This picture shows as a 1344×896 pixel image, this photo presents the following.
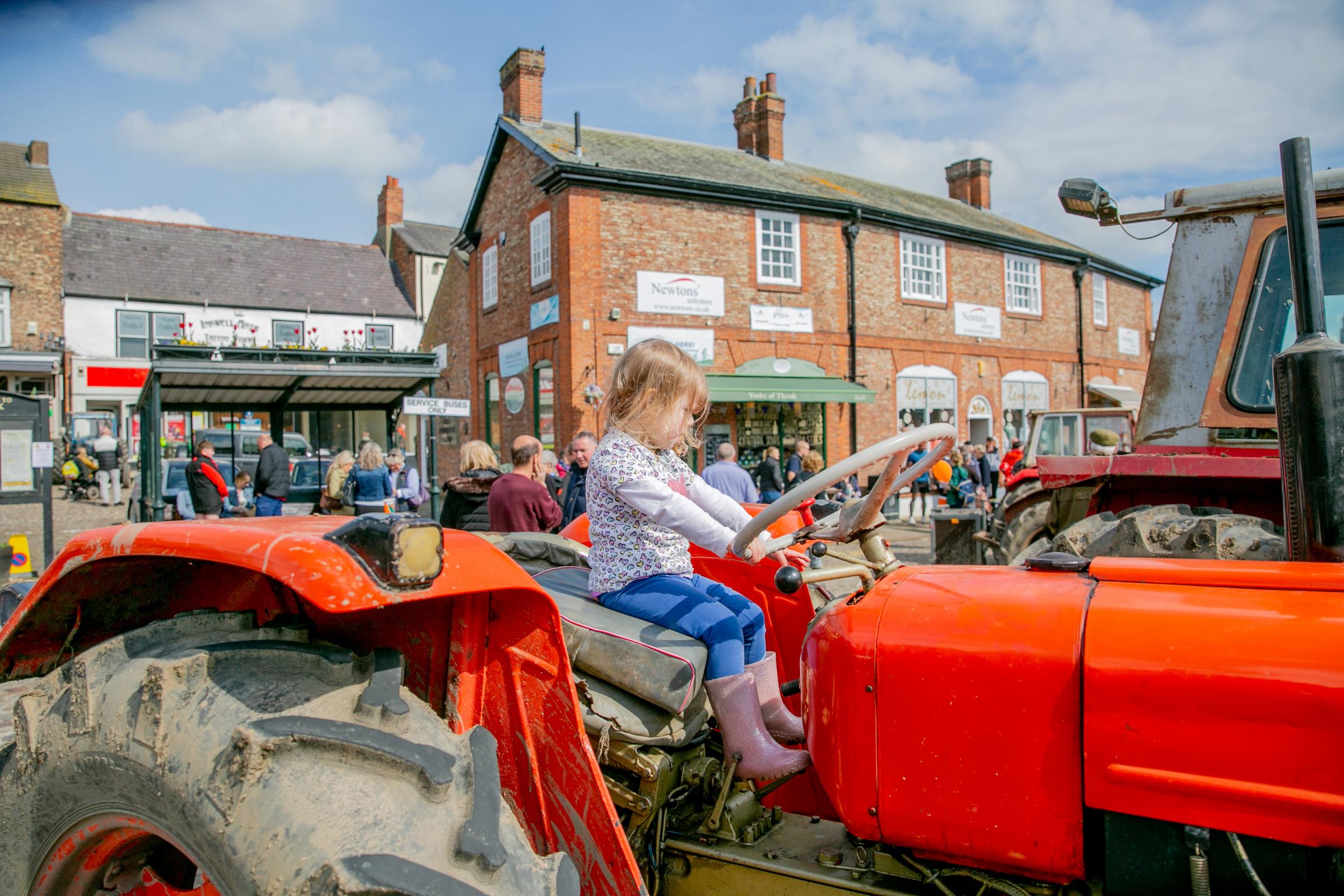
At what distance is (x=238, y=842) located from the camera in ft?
4.55

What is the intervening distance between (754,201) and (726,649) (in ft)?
54.4

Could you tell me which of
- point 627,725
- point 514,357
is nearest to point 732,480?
point 627,725

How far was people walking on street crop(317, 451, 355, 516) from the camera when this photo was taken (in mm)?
9977

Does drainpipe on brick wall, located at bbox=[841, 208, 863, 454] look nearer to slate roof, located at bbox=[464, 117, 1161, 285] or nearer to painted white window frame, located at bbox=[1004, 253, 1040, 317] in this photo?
slate roof, located at bbox=[464, 117, 1161, 285]

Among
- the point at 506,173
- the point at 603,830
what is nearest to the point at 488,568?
the point at 603,830

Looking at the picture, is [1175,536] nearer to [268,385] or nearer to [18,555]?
[18,555]

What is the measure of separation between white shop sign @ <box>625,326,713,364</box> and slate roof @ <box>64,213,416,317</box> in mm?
17634

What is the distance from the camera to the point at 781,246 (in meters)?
18.3

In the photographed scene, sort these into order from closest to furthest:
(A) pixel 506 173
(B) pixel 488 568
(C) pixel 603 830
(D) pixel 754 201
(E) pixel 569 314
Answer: (B) pixel 488 568 → (C) pixel 603 830 → (E) pixel 569 314 → (D) pixel 754 201 → (A) pixel 506 173

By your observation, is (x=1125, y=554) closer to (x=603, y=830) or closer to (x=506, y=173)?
(x=603, y=830)

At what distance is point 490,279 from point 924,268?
1005 cm

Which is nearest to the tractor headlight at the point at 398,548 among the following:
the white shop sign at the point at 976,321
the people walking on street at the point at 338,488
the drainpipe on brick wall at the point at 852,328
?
the people walking on street at the point at 338,488

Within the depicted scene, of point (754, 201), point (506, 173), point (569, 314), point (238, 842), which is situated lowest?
point (238, 842)

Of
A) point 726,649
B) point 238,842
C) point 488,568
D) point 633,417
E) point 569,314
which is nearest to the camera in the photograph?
point 238,842
